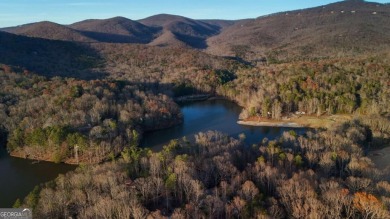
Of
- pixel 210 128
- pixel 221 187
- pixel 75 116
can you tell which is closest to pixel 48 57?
pixel 75 116

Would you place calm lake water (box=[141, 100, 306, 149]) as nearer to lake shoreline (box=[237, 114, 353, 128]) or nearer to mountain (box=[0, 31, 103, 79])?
lake shoreline (box=[237, 114, 353, 128])

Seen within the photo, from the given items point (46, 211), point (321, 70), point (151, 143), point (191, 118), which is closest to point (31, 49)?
point (191, 118)

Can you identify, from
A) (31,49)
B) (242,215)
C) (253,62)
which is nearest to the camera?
(242,215)

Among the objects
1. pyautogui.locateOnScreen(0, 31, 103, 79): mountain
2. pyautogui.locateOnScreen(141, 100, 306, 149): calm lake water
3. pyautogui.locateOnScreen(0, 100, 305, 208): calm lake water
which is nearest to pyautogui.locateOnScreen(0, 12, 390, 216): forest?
pyautogui.locateOnScreen(0, 31, 103, 79): mountain

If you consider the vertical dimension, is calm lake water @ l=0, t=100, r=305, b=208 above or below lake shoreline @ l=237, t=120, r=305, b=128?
below

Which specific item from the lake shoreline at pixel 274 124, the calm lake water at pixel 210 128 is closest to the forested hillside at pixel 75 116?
the calm lake water at pixel 210 128

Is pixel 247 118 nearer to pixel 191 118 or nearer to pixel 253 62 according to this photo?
pixel 191 118

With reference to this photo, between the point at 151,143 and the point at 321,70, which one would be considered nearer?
the point at 151,143
